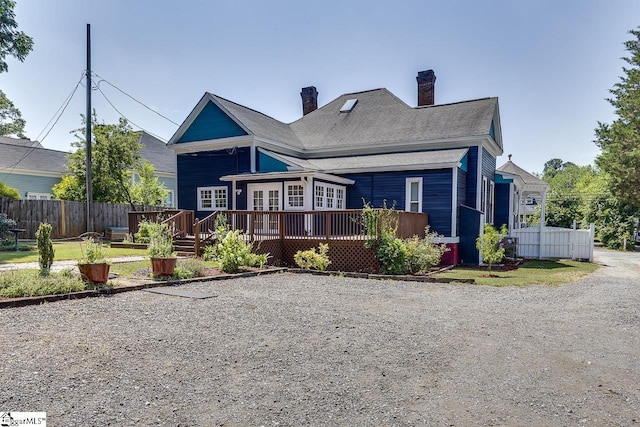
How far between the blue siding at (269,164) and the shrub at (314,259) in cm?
522

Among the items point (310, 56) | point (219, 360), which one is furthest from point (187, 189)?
point (219, 360)

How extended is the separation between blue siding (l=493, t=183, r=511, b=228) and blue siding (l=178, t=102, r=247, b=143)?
13.4 metres

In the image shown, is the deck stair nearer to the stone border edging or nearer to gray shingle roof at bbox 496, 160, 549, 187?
the stone border edging

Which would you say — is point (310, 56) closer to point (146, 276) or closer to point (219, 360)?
point (146, 276)

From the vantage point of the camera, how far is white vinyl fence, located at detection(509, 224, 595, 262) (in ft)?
56.4

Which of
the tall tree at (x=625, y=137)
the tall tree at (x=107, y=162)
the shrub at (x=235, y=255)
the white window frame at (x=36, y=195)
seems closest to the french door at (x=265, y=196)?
the shrub at (x=235, y=255)

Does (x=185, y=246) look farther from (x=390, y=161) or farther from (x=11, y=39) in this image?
(x=11, y=39)

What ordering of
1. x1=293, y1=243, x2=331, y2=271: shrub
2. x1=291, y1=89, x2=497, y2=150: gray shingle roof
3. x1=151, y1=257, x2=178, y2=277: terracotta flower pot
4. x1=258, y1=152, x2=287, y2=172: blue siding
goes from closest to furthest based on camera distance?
x1=151, y1=257, x2=178, y2=277: terracotta flower pot < x1=293, y1=243, x2=331, y2=271: shrub < x1=258, y1=152, x2=287, y2=172: blue siding < x1=291, y1=89, x2=497, y2=150: gray shingle roof

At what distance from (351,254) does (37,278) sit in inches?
305

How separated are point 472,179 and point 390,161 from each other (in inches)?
143

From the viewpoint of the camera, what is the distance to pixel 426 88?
21812mm

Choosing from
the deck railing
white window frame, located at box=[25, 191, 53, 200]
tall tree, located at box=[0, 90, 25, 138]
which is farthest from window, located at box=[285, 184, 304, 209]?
tall tree, located at box=[0, 90, 25, 138]

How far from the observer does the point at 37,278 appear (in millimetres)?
7164

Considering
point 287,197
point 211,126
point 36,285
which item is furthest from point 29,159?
point 36,285
